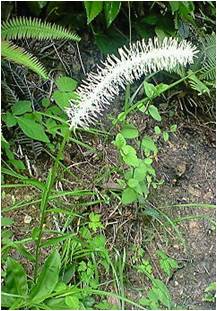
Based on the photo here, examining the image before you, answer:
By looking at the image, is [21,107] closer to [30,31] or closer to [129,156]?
[30,31]

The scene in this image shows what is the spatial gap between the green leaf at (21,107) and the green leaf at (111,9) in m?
0.36

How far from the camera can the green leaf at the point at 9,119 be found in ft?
5.78

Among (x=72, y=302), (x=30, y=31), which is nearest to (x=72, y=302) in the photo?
(x=72, y=302)

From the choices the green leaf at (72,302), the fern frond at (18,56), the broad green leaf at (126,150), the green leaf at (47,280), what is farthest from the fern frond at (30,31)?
the green leaf at (72,302)

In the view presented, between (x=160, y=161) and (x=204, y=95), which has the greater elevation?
(x=204, y=95)

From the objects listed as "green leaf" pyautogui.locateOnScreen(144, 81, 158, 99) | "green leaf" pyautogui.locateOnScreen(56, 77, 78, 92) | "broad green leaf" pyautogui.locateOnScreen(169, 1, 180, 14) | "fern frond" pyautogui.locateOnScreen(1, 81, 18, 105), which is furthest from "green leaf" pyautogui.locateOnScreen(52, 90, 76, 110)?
"broad green leaf" pyautogui.locateOnScreen(169, 1, 180, 14)

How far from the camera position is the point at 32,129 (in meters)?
1.76

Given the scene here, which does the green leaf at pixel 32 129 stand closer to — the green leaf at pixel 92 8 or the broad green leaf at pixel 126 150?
the broad green leaf at pixel 126 150

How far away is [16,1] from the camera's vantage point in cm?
182

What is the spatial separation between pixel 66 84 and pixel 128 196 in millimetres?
414

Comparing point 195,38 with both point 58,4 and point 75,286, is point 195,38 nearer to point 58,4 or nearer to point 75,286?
point 58,4

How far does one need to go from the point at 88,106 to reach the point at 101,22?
0.73m

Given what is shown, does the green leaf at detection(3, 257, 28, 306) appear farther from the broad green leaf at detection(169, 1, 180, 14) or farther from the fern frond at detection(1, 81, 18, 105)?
the broad green leaf at detection(169, 1, 180, 14)

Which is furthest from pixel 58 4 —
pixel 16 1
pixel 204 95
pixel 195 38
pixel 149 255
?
pixel 149 255
